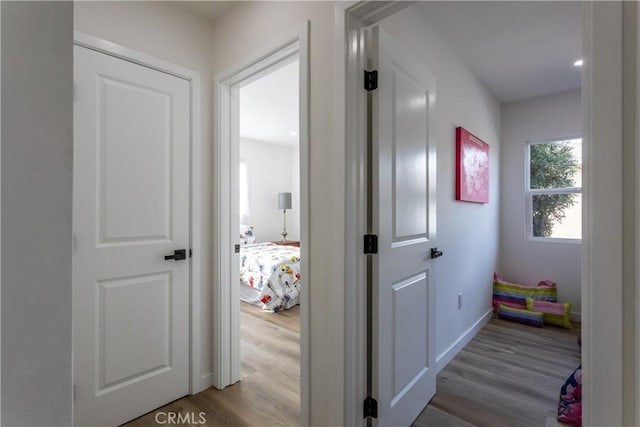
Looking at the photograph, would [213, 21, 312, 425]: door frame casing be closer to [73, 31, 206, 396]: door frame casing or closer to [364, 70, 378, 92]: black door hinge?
[73, 31, 206, 396]: door frame casing

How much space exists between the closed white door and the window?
12.5ft

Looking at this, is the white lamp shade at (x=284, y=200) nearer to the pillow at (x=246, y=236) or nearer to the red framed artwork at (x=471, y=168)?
the pillow at (x=246, y=236)

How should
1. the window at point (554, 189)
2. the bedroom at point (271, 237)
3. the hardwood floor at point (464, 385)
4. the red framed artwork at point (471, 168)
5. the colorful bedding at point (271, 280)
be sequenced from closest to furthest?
the hardwood floor at point (464, 385)
the bedroom at point (271, 237)
the red framed artwork at point (471, 168)
the window at point (554, 189)
the colorful bedding at point (271, 280)

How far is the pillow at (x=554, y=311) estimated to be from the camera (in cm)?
304

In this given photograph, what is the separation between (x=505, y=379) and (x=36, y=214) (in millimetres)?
2655

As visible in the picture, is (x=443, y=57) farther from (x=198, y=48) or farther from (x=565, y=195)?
(x=565, y=195)

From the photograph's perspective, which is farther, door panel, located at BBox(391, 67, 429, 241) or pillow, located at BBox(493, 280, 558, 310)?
pillow, located at BBox(493, 280, 558, 310)

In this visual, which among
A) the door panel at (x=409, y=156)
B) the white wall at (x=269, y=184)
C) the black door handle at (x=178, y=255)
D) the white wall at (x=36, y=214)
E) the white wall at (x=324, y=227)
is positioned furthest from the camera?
the white wall at (x=269, y=184)

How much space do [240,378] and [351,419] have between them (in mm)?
1100

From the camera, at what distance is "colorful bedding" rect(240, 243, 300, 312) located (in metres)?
3.47

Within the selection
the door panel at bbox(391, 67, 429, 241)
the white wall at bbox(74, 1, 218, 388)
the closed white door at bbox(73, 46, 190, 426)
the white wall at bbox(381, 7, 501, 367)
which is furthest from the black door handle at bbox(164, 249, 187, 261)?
the white wall at bbox(381, 7, 501, 367)

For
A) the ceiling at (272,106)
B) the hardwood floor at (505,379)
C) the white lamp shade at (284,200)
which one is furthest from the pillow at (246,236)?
the hardwood floor at (505,379)

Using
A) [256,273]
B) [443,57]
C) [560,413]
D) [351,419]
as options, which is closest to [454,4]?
[443,57]

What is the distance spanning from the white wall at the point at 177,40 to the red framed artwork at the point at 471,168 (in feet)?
6.41
